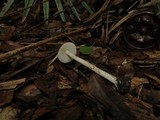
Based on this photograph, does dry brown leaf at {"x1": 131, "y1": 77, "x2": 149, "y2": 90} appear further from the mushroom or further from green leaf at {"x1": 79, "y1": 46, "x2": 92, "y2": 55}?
green leaf at {"x1": 79, "y1": 46, "x2": 92, "y2": 55}

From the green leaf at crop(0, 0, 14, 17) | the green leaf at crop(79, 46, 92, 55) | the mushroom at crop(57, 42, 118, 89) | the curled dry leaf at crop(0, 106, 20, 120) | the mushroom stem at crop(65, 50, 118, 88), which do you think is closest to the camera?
the curled dry leaf at crop(0, 106, 20, 120)

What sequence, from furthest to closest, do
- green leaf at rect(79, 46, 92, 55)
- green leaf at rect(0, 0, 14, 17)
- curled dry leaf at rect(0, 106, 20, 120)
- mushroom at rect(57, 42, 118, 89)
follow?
green leaf at rect(0, 0, 14, 17) < green leaf at rect(79, 46, 92, 55) < mushroom at rect(57, 42, 118, 89) < curled dry leaf at rect(0, 106, 20, 120)

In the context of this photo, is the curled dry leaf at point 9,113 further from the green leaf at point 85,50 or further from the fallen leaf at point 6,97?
the green leaf at point 85,50

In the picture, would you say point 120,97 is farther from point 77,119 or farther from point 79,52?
point 79,52

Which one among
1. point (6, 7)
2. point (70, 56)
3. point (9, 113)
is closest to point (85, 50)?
point (70, 56)

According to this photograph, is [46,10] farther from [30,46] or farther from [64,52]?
[64,52]

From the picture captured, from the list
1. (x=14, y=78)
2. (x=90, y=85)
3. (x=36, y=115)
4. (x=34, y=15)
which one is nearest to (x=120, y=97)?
(x=90, y=85)

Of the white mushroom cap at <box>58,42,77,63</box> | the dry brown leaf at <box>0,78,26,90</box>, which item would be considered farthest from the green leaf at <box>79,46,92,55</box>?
the dry brown leaf at <box>0,78,26,90</box>

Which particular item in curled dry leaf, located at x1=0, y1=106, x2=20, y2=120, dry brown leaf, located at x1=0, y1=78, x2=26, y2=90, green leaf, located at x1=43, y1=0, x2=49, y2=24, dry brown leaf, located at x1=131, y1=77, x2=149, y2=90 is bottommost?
curled dry leaf, located at x1=0, y1=106, x2=20, y2=120

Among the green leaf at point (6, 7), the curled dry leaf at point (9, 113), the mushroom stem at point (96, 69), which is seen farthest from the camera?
the green leaf at point (6, 7)

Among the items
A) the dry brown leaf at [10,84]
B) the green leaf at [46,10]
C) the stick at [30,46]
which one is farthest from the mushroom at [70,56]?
the green leaf at [46,10]

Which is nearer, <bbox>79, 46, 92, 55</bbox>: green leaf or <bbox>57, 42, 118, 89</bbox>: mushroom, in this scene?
<bbox>57, 42, 118, 89</bbox>: mushroom
